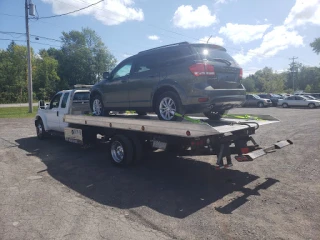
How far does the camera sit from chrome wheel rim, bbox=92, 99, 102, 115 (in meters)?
7.45

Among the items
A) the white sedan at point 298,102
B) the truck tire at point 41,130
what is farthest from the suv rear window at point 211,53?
the white sedan at point 298,102

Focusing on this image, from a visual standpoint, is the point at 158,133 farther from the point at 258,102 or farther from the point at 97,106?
the point at 258,102

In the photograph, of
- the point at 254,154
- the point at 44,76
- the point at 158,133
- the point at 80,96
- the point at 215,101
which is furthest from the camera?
the point at 44,76

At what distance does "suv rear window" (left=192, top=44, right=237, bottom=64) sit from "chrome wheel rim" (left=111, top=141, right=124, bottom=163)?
292 cm

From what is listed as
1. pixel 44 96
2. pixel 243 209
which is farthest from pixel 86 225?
pixel 44 96

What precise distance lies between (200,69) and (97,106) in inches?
142

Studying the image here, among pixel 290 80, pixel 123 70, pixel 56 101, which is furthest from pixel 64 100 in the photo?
pixel 290 80

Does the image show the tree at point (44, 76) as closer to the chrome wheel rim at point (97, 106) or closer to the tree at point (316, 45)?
the chrome wheel rim at point (97, 106)

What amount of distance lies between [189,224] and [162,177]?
85.2 inches

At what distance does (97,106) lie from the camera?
24.7 ft

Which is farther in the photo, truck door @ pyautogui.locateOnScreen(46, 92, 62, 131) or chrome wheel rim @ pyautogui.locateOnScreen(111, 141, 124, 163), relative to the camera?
truck door @ pyautogui.locateOnScreen(46, 92, 62, 131)

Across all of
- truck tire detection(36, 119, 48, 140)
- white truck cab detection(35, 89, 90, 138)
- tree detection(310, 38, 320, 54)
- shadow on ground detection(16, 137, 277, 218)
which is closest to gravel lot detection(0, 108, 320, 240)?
shadow on ground detection(16, 137, 277, 218)

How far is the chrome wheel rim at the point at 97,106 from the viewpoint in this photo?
7450mm

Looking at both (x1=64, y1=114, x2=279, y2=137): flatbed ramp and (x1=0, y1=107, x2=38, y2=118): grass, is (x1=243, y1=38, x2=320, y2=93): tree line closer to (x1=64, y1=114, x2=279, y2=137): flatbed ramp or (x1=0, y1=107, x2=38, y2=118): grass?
(x1=0, y1=107, x2=38, y2=118): grass
